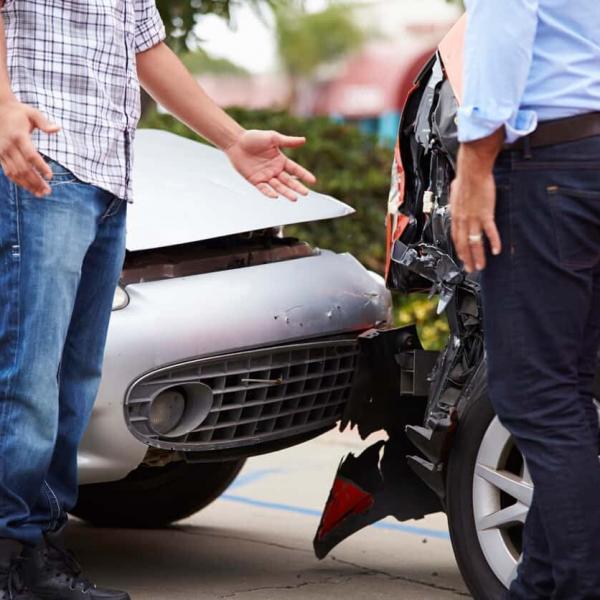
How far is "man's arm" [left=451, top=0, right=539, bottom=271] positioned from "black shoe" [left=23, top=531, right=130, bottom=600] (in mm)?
1369

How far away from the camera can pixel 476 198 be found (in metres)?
2.59

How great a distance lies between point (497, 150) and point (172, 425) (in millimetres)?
1463

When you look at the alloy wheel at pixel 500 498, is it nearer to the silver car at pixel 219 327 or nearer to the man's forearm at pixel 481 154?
the silver car at pixel 219 327

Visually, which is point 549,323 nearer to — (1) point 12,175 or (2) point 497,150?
(2) point 497,150

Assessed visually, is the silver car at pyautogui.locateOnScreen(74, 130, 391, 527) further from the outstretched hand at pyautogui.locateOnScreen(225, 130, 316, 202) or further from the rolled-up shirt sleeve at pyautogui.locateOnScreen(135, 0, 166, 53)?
the rolled-up shirt sleeve at pyautogui.locateOnScreen(135, 0, 166, 53)

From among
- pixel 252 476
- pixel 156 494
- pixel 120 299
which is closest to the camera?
pixel 120 299

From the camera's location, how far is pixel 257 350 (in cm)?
376

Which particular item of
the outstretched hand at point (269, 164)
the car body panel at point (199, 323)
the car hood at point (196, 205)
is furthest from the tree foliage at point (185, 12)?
the outstretched hand at point (269, 164)

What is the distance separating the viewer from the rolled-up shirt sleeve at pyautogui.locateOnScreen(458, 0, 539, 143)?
2.51 m

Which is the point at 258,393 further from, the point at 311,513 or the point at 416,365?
the point at 311,513

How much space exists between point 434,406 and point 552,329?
3.12 feet

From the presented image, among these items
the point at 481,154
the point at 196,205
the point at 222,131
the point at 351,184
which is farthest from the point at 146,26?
the point at 351,184

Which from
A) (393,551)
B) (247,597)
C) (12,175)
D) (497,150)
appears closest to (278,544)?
(393,551)

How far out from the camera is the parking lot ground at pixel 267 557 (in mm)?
3988
